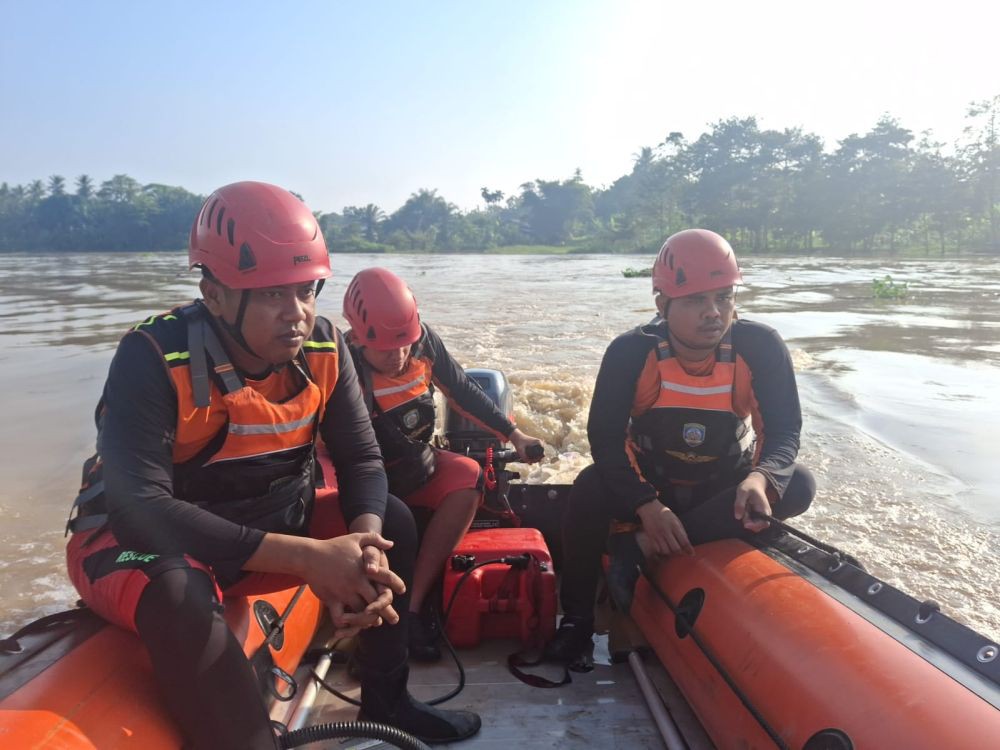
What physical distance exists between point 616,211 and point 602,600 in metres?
91.4

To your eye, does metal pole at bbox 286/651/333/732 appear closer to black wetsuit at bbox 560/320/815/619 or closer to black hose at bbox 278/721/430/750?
black hose at bbox 278/721/430/750

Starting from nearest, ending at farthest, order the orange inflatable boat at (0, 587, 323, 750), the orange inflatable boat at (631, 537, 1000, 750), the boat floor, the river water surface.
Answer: the orange inflatable boat at (0, 587, 323, 750) < the orange inflatable boat at (631, 537, 1000, 750) < the boat floor < the river water surface

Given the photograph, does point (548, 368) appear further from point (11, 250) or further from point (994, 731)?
point (11, 250)

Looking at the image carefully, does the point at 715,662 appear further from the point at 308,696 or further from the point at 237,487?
the point at 237,487

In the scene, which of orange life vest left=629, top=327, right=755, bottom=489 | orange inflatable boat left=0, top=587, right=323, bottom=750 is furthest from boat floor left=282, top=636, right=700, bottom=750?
orange life vest left=629, top=327, right=755, bottom=489

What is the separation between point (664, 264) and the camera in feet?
8.93

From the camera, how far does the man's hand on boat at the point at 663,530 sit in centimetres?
236

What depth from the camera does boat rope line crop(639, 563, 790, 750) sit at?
1.70 meters

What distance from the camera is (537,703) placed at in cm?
228

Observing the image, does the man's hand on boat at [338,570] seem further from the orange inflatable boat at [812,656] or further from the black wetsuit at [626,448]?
the black wetsuit at [626,448]

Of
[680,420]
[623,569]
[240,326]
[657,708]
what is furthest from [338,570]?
[680,420]

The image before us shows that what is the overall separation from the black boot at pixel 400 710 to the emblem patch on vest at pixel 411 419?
1.07 m

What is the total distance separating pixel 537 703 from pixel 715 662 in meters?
Result: 0.59

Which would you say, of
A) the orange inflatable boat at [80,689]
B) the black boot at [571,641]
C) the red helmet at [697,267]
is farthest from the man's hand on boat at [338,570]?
the red helmet at [697,267]
